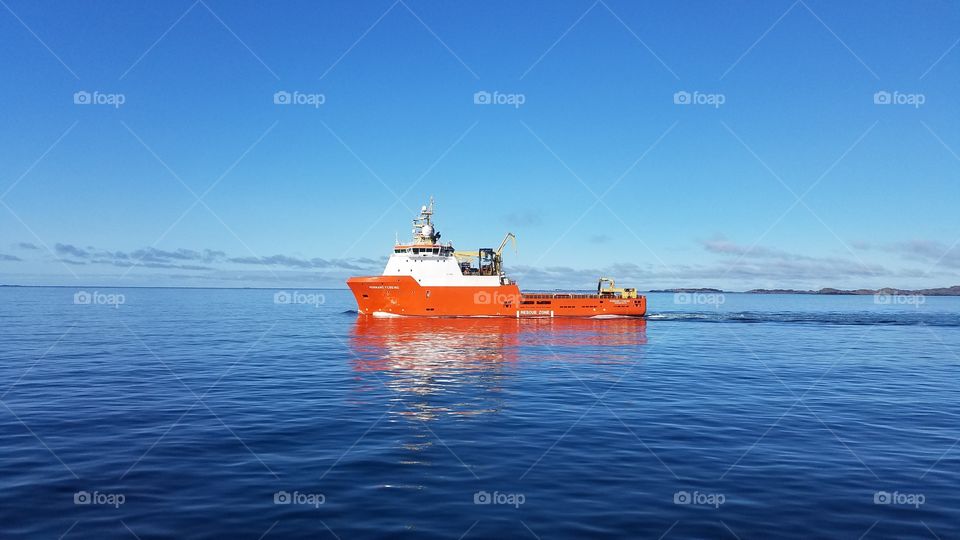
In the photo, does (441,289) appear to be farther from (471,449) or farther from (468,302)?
(471,449)

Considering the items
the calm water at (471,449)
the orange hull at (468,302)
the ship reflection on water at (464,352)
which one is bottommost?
the calm water at (471,449)

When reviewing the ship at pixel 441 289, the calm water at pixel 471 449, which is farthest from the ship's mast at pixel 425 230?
the calm water at pixel 471 449

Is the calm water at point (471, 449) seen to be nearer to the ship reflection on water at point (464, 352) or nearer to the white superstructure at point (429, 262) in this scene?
the ship reflection on water at point (464, 352)

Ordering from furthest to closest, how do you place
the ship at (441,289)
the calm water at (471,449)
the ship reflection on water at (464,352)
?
the ship at (441,289) → the ship reflection on water at (464,352) → the calm water at (471,449)

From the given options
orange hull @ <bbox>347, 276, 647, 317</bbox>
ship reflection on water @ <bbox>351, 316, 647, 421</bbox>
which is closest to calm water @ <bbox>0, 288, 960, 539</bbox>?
ship reflection on water @ <bbox>351, 316, 647, 421</bbox>

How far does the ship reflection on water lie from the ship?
148 cm

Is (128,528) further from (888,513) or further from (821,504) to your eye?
(888,513)

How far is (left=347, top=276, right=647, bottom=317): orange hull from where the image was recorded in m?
57.9

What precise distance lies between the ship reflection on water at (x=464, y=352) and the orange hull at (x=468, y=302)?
4.24 feet

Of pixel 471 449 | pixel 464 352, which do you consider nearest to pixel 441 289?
pixel 464 352

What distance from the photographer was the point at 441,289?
5869 centimetres

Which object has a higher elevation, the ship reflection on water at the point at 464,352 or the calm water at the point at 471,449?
the ship reflection on water at the point at 464,352

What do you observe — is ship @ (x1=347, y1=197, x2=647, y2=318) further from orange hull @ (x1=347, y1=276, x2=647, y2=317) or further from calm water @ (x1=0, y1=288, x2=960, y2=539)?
calm water @ (x1=0, y1=288, x2=960, y2=539)

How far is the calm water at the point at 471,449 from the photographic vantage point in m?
8.74
